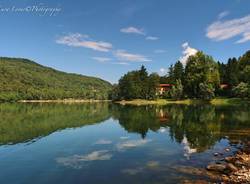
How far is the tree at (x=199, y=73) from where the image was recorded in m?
125

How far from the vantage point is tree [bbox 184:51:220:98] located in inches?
4906

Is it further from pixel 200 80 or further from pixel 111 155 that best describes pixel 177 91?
pixel 111 155

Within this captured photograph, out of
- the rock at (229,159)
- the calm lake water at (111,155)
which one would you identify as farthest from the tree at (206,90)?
the rock at (229,159)

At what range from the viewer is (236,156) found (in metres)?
27.6

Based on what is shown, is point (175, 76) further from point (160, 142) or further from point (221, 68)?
point (160, 142)

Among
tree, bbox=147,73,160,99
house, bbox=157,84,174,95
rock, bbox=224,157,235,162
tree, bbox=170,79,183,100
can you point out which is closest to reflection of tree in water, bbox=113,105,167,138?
rock, bbox=224,157,235,162

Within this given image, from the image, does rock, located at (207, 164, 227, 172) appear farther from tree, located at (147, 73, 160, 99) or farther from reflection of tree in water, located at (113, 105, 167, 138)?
tree, located at (147, 73, 160, 99)

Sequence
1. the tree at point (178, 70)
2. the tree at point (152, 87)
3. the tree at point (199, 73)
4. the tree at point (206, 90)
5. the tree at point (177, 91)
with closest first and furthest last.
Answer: the tree at point (206, 90), the tree at point (199, 73), the tree at point (177, 91), the tree at point (152, 87), the tree at point (178, 70)

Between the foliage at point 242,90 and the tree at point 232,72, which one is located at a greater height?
the tree at point 232,72

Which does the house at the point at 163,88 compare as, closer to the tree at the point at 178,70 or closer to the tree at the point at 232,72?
the tree at the point at 178,70

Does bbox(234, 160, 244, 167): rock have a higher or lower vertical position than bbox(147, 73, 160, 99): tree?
lower

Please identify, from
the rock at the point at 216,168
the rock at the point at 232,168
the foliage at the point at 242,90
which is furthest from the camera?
the foliage at the point at 242,90

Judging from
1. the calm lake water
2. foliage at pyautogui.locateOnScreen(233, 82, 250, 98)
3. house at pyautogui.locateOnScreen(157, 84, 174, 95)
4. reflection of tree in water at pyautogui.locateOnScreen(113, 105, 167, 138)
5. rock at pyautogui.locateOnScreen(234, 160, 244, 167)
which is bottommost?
the calm lake water

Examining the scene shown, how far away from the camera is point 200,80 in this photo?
127250mm
